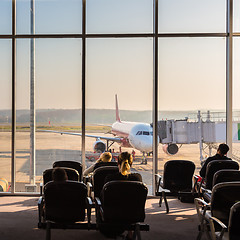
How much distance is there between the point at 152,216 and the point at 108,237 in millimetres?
1174

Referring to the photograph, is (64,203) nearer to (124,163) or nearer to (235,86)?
(124,163)

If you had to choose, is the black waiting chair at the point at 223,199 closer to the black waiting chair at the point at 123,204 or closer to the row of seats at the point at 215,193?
the row of seats at the point at 215,193

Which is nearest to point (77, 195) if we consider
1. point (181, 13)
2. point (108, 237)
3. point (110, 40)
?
point (108, 237)

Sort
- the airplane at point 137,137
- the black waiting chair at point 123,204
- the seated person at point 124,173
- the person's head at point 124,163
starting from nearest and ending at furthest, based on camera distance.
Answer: the black waiting chair at point 123,204, the seated person at point 124,173, the person's head at point 124,163, the airplane at point 137,137

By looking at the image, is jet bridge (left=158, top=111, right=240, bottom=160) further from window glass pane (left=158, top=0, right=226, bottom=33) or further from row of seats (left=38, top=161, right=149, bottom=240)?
row of seats (left=38, top=161, right=149, bottom=240)

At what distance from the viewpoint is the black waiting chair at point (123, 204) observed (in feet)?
8.88

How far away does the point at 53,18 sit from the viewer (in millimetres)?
6070

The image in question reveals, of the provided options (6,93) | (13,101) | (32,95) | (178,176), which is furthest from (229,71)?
(6,93)

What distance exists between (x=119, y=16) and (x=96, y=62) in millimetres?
973

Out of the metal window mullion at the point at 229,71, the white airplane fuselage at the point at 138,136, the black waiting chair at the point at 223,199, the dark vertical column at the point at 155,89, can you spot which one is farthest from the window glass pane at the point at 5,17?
the white airplane fuselage at the point at 138,136

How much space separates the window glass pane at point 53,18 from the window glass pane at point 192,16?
154 cm

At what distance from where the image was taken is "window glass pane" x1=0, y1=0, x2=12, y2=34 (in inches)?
233

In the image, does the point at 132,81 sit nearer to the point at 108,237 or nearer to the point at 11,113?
the point at 11,113

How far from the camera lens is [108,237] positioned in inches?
140
